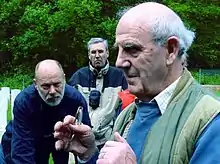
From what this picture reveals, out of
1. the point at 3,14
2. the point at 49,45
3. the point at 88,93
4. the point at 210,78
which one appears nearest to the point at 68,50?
the point at 49,45

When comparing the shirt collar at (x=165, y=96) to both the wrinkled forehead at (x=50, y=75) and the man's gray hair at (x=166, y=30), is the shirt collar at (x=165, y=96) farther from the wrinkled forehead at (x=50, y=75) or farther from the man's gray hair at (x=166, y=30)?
the wrinkled forehead at (x=50, y=75)

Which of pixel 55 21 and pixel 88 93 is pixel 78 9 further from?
pixel 88 93

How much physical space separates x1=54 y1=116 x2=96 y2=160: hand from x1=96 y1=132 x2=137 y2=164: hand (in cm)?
95

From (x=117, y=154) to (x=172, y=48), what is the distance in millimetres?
559

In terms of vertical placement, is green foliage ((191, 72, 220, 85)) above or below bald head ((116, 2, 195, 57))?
below

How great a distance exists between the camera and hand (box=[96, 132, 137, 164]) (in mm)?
2615

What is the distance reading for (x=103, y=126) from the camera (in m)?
7.80

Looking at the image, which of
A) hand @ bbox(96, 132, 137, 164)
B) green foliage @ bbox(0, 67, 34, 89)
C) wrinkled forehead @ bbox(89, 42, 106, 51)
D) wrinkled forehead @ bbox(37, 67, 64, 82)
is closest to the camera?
hand @ bbox(96, 132, 137, 164)

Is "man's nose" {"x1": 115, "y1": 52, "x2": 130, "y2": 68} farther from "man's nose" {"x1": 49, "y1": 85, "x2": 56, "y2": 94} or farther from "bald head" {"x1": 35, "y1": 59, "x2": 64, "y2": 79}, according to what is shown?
"bald head" {"x1": 35, "y1": 59, "x2": 64, "y2": 79}

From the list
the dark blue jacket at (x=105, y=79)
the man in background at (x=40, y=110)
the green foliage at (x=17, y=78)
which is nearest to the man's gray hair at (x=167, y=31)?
the man in background at (x=40, y=110)

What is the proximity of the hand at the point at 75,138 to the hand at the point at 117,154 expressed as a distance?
0.95 m

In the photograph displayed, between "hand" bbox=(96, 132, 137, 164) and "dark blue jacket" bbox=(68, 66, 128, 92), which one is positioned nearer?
"hand" bbox=(96, 132, 137, 164)

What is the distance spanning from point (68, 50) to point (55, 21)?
2.07 metres

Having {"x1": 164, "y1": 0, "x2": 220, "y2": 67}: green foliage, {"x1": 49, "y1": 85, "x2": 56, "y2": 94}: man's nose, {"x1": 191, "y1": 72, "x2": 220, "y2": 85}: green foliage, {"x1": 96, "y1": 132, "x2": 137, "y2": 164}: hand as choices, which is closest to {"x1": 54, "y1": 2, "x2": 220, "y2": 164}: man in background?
{"x1": 96, "y1": 132, "x2": 137, "y2": 164}: hand
